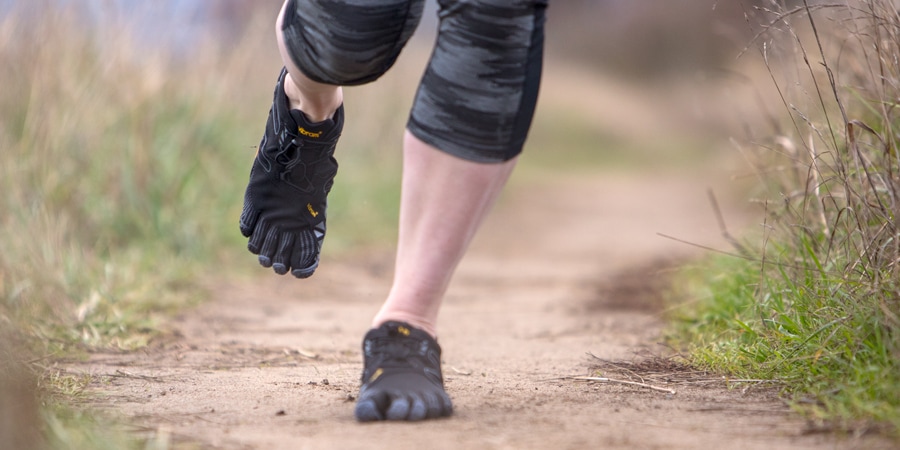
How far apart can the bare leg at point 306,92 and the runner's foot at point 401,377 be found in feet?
1.52

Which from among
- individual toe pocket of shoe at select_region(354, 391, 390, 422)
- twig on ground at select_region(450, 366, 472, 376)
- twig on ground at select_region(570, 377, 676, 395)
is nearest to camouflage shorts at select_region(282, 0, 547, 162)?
individual toe pocket of shoe at select_region(354, 391, 390, 422)

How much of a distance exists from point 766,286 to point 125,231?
2602 millimetres

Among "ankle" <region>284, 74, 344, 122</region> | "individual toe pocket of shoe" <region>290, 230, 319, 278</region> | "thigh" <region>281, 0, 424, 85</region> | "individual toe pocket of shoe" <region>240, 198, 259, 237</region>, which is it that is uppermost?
"thigh" <region>281, 0, 424, 85</region>

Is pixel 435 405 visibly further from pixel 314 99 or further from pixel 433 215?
pixel 314 99

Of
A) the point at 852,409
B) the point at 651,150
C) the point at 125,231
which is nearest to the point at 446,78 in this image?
the point at 852,409

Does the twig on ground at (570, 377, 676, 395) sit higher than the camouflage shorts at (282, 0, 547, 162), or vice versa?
the camouflage shorts at (282, 0, 547, 162)

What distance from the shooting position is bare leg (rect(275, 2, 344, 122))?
1.58 m

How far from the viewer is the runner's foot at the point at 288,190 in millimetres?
1771

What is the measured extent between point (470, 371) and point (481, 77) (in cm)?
83

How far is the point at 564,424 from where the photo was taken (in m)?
1.38

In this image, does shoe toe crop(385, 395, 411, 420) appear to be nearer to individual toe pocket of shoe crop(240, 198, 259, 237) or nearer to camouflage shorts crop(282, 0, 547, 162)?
camouflage shorts crop(282, 0, 547, 162)

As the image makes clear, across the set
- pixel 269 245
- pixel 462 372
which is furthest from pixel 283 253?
pixel 462 372

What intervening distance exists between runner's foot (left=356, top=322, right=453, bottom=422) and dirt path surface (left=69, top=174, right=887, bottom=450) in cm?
3

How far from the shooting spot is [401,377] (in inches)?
57.0
